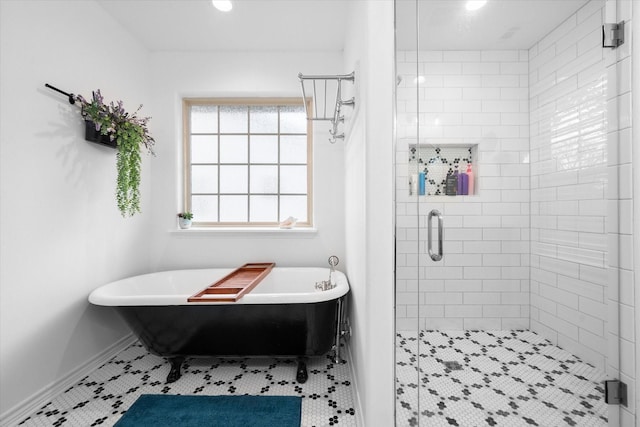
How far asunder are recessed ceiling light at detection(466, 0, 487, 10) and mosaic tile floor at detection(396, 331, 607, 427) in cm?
114

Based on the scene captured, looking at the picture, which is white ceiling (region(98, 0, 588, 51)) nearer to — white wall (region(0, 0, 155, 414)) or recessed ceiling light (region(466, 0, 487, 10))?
recessed ceiling light (region(466, 0, 487, 10))

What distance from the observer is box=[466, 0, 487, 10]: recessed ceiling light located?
3.29 ft

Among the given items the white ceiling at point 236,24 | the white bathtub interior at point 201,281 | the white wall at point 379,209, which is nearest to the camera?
the white wall at point 379,209

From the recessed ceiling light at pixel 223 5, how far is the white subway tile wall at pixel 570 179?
80.3 inches

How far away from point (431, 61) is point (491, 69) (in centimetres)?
21

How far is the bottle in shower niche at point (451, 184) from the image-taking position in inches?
43.6

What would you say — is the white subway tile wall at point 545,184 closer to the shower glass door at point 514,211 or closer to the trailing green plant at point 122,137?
the shower glass door at point 514,211

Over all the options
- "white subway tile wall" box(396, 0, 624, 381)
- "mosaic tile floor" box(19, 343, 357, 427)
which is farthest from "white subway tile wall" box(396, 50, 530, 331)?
"mosaic tile floor" box(19, 343, 357, 427)

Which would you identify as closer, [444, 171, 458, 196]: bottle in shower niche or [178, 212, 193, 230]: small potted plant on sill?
[444, 171, 458, 196]: bottle in shower niche

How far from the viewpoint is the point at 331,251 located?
2.79 metres

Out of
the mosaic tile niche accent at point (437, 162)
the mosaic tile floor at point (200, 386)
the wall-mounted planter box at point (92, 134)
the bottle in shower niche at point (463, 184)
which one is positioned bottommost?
the mosaic tile floor at point (200, 386)

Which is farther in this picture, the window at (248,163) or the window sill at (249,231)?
the window at (248,163)

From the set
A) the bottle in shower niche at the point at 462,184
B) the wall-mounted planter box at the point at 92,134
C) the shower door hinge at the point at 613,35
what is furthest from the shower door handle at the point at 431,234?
the wall-mounted planter box at the point at 92,134

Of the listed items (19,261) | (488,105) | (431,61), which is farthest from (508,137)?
(19,261)
